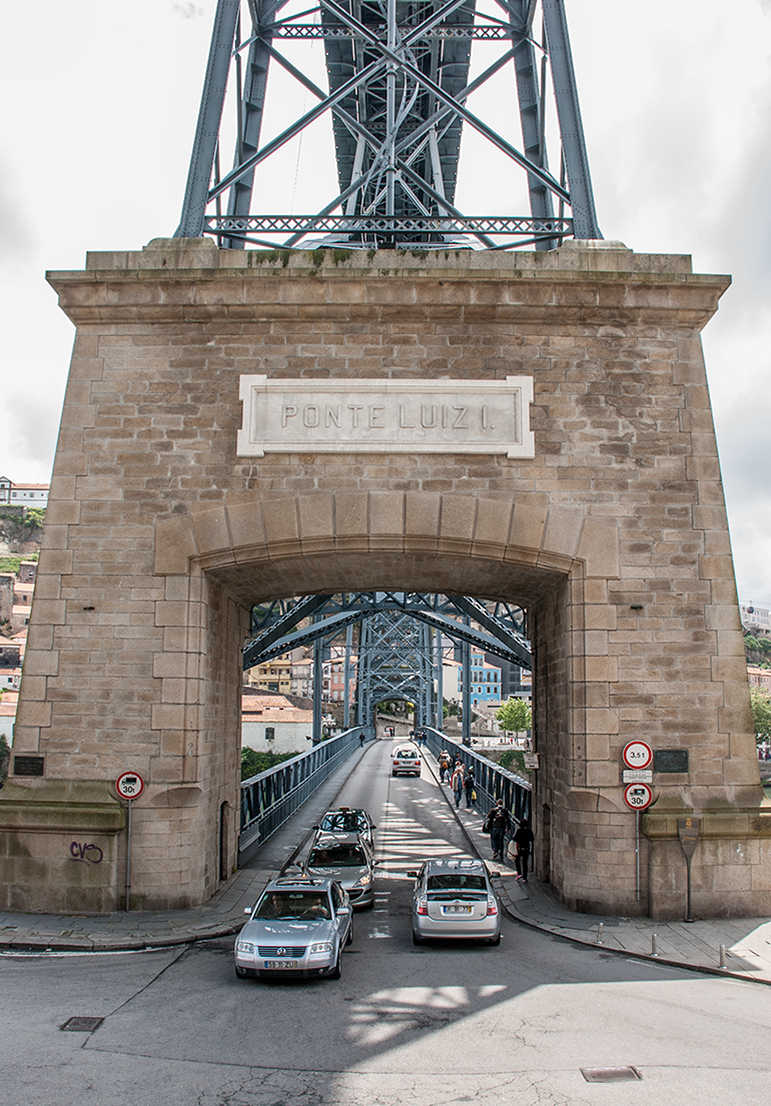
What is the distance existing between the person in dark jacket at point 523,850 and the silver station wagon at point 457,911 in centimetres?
397

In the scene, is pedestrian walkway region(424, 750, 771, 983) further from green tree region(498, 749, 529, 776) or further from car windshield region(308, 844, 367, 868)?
green tree region(498, 749, 529, 776)

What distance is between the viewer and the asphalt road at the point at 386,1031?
664 centimetres

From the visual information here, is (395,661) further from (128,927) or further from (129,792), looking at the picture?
(128,927)

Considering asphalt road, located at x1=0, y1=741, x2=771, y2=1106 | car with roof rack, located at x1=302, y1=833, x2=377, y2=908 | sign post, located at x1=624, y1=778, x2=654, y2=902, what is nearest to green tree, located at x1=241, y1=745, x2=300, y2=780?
car with roof rack, located at x1=302, y1=833, x2=377, y2=908

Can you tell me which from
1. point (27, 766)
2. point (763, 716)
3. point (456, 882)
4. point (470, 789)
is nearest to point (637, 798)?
point (456, 882)

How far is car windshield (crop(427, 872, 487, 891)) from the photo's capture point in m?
12.3

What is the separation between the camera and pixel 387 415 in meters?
13.6

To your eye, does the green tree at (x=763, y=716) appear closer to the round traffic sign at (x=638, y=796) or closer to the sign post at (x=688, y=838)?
the sign post at (x=688, y=838)

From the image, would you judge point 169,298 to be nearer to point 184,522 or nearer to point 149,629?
point 184,522

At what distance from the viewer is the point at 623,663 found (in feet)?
42.9

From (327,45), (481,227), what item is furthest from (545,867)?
(327,45)

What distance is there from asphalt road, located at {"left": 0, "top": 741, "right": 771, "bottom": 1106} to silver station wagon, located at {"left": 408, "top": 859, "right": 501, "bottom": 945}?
24 centimetres

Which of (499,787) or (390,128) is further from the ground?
(390,128)

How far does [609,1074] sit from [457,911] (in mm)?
4948
